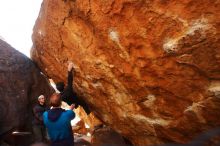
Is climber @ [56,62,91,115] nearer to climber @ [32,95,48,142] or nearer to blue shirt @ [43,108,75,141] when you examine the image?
climber @ [32,95,48,142]

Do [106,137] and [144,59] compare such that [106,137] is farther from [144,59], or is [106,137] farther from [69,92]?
[144,59]

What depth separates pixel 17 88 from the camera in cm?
809

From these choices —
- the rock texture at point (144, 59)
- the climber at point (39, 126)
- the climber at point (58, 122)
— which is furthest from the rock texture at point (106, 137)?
the climber at point (58, 122)

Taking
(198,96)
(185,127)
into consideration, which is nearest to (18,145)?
(185,127)

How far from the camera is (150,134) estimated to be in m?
6.60

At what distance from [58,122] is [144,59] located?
167 cm

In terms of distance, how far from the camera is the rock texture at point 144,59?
490 cm

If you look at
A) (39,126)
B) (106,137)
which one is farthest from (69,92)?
(106,137)

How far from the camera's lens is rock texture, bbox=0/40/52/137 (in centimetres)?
773

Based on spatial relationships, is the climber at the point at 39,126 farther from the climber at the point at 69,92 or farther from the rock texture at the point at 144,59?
the rock texture at the point at 144,59

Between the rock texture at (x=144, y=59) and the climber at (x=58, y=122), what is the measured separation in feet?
4.62

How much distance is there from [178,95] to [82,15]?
7.40ft

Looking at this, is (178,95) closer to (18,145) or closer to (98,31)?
(98,31)

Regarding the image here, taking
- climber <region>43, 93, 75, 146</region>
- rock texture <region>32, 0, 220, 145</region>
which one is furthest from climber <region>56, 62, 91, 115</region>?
climber <region>43, 93, 75, 146</region>
